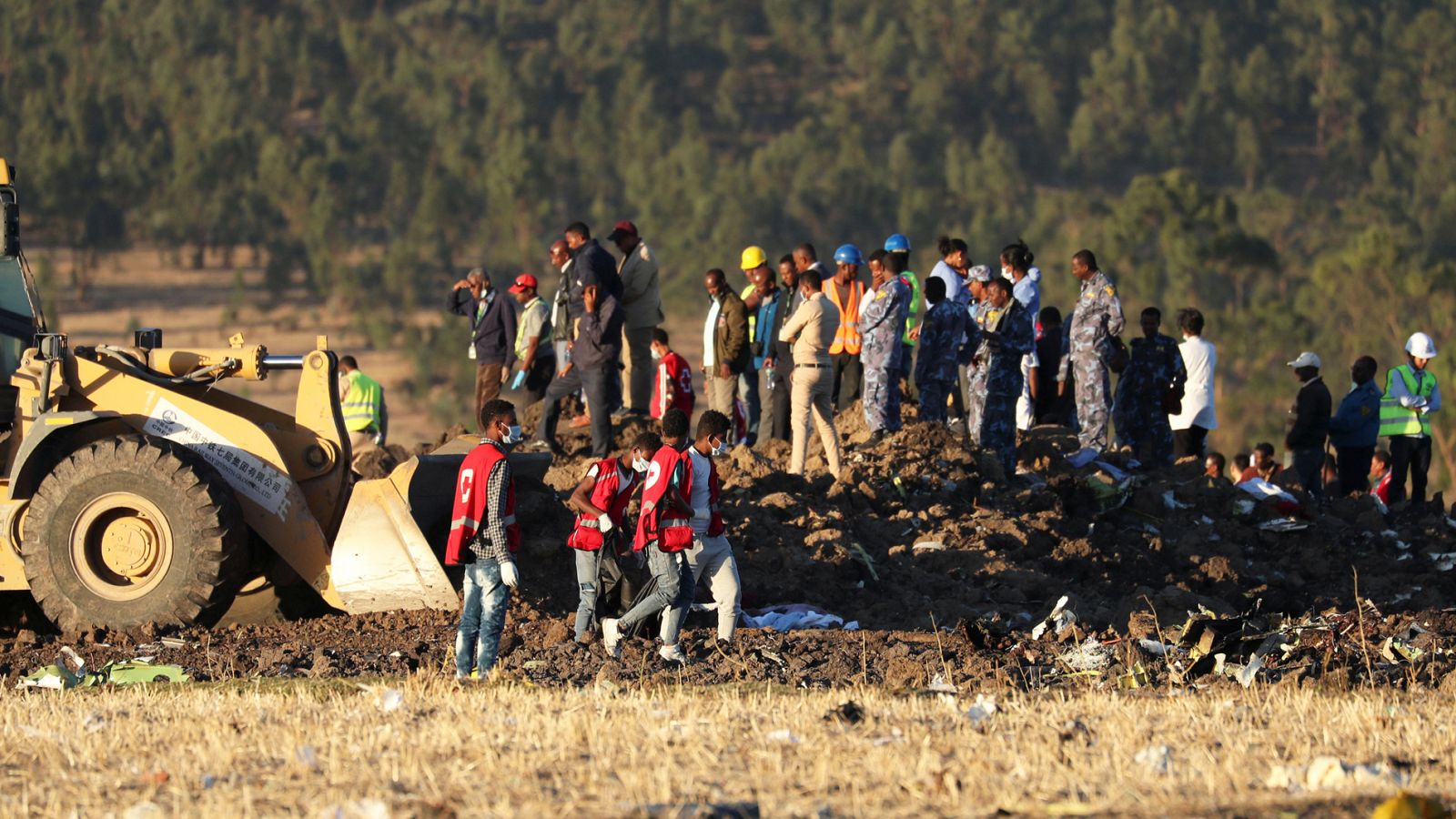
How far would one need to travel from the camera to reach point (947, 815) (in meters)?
6.32

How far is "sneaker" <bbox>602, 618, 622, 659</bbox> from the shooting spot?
396 inches

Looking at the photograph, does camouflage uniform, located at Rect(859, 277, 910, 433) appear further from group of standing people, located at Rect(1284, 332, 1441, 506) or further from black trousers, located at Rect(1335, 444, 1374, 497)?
black trousers, located at Rect(1335, 444, 1374, 497)

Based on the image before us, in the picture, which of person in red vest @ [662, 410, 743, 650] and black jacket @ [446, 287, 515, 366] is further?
black jacket @ [446, 287, 515, 366]

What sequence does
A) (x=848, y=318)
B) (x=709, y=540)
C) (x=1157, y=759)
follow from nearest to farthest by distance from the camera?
(x=1157, y=759) < (x=709, y=540) < (x=848, y=318)

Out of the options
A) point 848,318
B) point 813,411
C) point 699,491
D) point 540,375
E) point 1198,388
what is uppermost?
point 848,318

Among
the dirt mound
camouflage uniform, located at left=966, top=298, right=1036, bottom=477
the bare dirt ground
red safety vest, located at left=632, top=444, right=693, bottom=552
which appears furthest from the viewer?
the dirt mound

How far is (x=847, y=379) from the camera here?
55.7 ft

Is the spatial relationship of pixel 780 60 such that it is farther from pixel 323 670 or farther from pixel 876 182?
pixel 323 670

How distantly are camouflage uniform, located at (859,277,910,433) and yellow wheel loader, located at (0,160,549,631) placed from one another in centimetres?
480

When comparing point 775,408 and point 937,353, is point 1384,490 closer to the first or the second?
point 937,353

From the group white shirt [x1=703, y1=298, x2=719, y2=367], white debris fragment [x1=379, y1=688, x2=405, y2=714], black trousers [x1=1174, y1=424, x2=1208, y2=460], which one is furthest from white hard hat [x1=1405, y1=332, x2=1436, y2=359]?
white debris fragment [x1=379, y1=688, x2=405, y2=714]

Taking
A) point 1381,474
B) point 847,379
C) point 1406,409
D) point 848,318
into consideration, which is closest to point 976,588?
point 848,318

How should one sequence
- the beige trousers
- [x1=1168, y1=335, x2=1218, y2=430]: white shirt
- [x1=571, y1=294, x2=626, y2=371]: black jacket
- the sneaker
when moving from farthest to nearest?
1. [x1=1168, y1=335, x2=1218, y2=430]: white shirt
2. [x1=571, y1=294, x2=626, y2=371]: black jacket
3. the beige trousers
4. the sneaker

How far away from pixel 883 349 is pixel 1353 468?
5.52m
